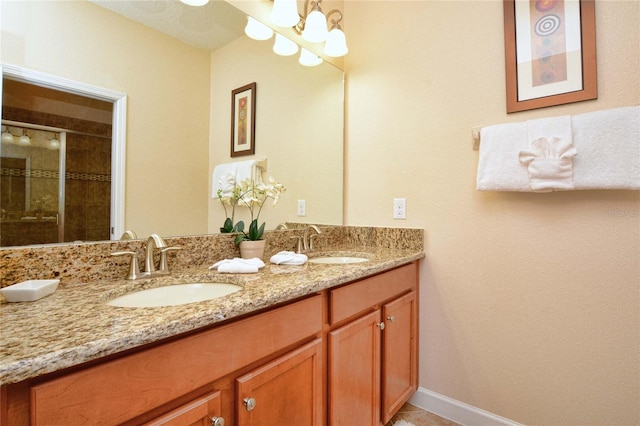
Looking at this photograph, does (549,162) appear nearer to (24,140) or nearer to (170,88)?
(170,88)

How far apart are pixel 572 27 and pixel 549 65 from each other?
0.15 m

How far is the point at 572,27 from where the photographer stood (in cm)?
131

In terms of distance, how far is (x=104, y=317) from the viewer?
2.19 ft

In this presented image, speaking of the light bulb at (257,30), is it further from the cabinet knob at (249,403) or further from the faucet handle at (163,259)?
the cabinet knob at (249,403)

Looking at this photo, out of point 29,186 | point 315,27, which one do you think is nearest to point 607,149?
point 315,27

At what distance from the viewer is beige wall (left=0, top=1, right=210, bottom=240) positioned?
0.92 metres

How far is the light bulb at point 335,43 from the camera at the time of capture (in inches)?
71.6

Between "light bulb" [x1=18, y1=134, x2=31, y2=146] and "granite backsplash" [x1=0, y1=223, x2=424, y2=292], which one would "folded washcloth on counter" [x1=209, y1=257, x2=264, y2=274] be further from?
"light bulb" [x1=18, y1=134, x2=31, y2=146]

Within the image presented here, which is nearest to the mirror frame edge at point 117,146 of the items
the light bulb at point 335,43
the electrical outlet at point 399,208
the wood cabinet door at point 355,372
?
the wood cabinet door at point 355,372

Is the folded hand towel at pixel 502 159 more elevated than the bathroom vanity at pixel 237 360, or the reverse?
the folded hand towel at pixel 502 159

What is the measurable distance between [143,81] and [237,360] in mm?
1022

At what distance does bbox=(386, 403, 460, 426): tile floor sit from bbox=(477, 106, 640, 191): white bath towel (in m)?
1.20

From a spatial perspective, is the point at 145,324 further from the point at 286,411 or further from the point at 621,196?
the point at 621,196

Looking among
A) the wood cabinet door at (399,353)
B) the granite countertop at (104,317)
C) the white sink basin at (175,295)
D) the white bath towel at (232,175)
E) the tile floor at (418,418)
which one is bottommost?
A: the tile floor at (418,418)
